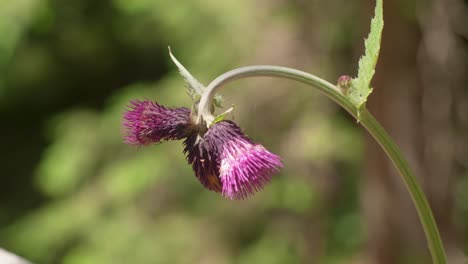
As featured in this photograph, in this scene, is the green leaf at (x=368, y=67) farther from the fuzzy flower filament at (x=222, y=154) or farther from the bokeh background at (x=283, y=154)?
the bokeh background at (x=283, y=154)

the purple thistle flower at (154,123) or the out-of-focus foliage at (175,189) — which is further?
the out-of-focus foliage at (175,189)

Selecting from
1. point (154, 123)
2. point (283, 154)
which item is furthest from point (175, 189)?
point (154, 123)

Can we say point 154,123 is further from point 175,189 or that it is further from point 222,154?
point 175,189

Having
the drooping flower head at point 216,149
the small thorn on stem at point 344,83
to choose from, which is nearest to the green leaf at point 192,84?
the drooping flower head at point 216,149

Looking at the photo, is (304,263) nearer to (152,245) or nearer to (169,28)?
(152,245)

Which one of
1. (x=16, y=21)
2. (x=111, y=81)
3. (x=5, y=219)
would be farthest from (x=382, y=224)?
(x=111, y=81)

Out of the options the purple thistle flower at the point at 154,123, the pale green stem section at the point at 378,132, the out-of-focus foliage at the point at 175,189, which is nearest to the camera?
the pale green stem section at the point at 378,132

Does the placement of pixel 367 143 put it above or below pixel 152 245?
above
